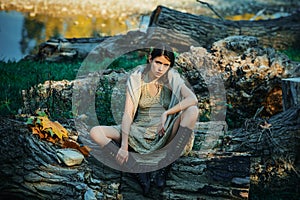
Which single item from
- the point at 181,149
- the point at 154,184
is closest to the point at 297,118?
the point at 181,149

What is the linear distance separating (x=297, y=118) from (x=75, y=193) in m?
2.42

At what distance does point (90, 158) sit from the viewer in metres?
4.19

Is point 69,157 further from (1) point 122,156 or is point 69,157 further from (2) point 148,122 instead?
(2) point 148,122

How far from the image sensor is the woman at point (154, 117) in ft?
13.5

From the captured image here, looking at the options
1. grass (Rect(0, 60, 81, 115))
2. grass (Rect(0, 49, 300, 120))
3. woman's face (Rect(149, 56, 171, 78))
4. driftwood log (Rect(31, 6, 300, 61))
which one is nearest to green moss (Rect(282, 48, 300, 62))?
grass (Rect(0, 49, 300, 120))

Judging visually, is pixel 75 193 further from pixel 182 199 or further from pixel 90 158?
pixel 182 199

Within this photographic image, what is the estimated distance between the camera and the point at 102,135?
415 cm

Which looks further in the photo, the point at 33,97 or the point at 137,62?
the point at 137,62

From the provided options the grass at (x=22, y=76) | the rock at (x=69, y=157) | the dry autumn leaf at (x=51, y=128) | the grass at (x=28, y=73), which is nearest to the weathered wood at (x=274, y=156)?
the rock at (x=69, y=157)

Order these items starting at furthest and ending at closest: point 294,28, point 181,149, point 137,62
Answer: point 294,28 → point 137,62 → point 181,149

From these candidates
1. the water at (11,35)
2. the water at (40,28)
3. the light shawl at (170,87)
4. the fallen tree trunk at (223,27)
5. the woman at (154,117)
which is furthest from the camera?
the water at (40,28)

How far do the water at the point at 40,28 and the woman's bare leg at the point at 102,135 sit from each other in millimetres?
5683

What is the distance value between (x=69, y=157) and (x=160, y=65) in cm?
113

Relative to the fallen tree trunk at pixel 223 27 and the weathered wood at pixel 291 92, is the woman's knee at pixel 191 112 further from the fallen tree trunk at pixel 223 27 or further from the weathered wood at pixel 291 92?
the fallen tree trunk at pixel 223 27
